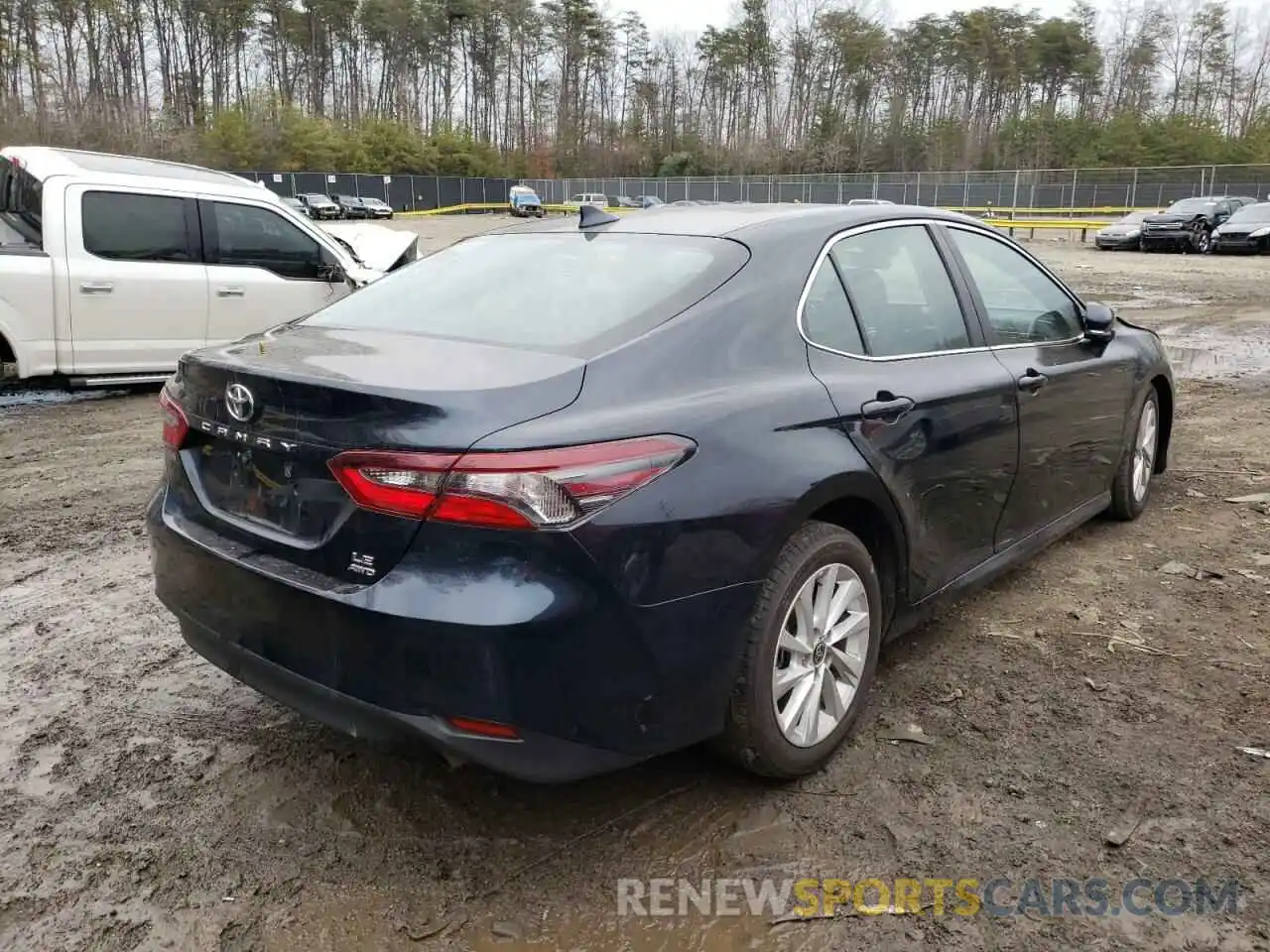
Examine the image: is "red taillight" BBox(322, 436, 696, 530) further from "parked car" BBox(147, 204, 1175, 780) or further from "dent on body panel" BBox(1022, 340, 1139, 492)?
"dent on body panel" BBox(1022, 340, 1139, 492)

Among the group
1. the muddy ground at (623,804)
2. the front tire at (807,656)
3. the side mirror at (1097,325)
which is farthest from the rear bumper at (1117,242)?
the front tire at (807,656)

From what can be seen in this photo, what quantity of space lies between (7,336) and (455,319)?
5733mm

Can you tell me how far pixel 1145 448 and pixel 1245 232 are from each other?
86.0 feet

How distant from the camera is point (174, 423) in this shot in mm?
2984

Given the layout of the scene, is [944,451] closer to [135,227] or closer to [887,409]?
[887,409]

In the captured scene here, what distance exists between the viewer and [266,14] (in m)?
82.3

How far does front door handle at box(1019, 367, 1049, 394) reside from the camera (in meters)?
3.74

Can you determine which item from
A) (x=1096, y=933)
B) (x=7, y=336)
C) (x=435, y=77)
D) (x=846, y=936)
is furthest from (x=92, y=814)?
(x=435, y=77)

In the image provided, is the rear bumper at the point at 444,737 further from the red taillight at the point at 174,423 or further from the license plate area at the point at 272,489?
the red taillight at the point at 174,423

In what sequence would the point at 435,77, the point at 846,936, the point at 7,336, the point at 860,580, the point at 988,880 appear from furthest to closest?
the point at 435,77
the point at 7,336
the point at 860,580
the point at 988,880
the point at 846,936

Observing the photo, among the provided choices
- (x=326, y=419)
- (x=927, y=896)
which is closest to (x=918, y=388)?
(x=927, y=896)

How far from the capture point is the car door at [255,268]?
803 cm

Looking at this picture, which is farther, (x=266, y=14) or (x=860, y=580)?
(x=266, y=14)

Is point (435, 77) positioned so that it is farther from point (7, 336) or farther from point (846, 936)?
point (846, 936)
